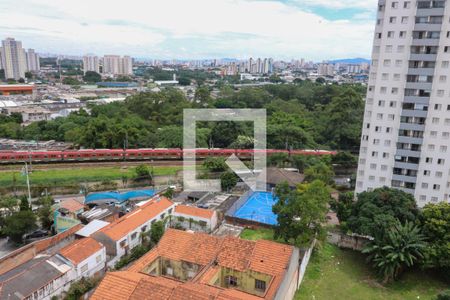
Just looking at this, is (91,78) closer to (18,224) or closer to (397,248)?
(18,224)

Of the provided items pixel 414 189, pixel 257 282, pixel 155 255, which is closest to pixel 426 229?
pixel 414 189

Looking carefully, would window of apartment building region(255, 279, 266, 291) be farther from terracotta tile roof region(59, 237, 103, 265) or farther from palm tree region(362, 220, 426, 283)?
terracotta tile roof region(59, 237, 103, 265)

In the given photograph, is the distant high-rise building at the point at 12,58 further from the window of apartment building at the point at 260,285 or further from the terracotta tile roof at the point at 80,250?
the window of apartment building at the point at 260,285

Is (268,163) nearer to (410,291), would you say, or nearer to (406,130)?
(406,130)

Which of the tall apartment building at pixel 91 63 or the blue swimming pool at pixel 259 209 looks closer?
the blue swimming pool at pixel 259 209

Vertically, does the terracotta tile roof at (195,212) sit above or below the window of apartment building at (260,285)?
above

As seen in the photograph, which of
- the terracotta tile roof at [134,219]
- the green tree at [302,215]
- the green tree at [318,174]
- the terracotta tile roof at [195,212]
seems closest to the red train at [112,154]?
the green tree at [318,174]

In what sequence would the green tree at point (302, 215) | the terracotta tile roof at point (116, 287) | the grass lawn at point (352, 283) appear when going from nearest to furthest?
1. the terracotta tile roof at point (116, 287)
2. the grass lawn at point (352, 283)
3. the green tree at point (302, 215)

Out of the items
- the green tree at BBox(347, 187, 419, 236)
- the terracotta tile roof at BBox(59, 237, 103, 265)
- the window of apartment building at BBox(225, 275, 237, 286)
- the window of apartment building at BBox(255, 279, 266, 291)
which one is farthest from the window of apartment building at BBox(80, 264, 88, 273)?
the green tree at BBox(347, 187, 419, 236)
